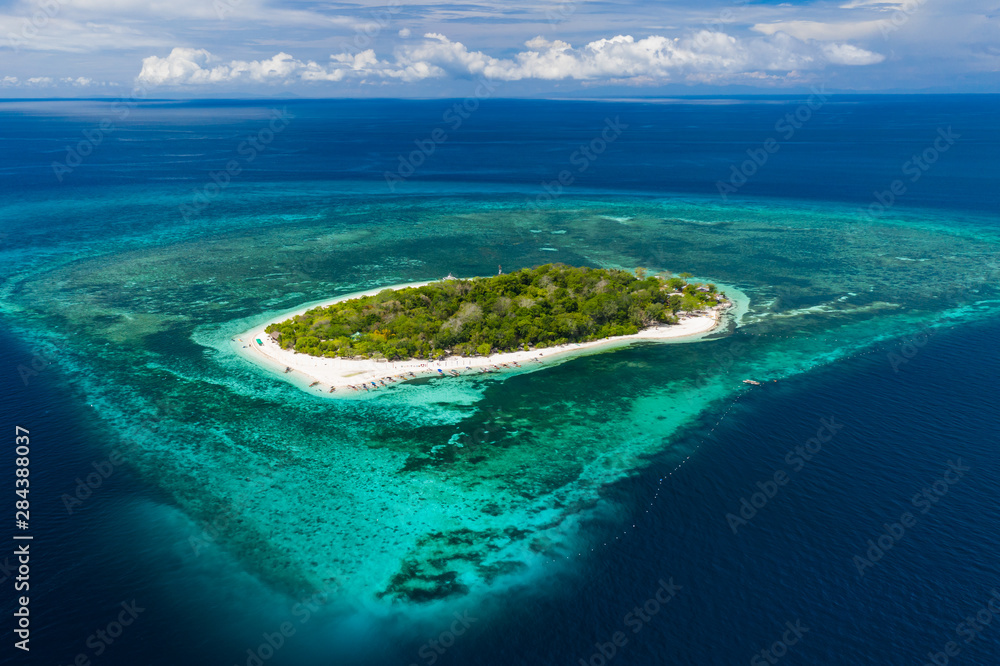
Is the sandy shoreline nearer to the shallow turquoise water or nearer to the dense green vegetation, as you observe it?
the dense green vegetation

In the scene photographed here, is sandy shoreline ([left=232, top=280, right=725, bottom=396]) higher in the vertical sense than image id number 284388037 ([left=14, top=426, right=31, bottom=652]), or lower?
higher

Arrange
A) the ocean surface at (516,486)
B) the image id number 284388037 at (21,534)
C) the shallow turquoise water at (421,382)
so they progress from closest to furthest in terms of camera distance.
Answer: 1. the image id number 284388037 at (21,534)
2. the ocean surface at (516,486)
3. the shallow turquoise water at (421,382)
